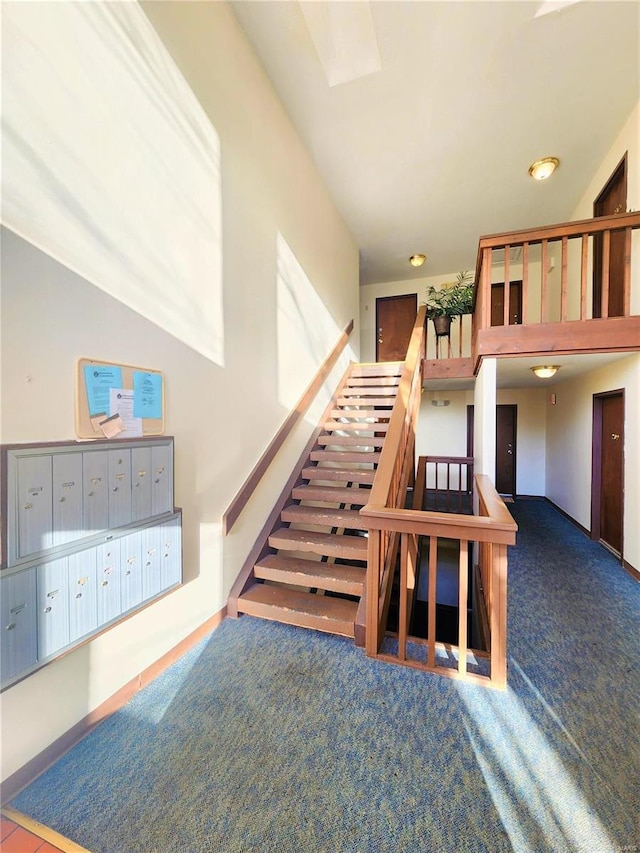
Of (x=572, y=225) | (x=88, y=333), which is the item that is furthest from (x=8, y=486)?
(x=572, y=225)

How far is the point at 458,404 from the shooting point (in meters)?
6.91

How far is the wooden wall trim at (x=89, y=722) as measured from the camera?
1294mm

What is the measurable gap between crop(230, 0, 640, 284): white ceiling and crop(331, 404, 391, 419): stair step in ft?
9.32

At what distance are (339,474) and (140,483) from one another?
6.30 feet

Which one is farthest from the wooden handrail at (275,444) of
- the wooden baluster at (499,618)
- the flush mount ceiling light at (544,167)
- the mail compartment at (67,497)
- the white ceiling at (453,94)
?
the flush mount ceiling light at (544,167)

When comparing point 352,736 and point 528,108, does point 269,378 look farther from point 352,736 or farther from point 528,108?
point 528,108

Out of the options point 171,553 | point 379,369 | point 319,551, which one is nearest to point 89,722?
point 171,553

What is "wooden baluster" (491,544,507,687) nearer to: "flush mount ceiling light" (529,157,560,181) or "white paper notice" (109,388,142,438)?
"white paper notice" (109,388,142,438)

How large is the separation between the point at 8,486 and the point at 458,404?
691cm

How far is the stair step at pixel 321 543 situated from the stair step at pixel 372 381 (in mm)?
2520

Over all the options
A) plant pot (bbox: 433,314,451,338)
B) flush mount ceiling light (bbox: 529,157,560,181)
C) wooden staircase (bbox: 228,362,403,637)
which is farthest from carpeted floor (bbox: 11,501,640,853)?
flush mount ceiling light (bbox: 529,157,560,181)

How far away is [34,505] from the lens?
132 centimetres

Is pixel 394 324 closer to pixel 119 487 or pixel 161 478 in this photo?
pixel 161 478

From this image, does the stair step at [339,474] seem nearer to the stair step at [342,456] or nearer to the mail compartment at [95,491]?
the stair step at [342,456]
